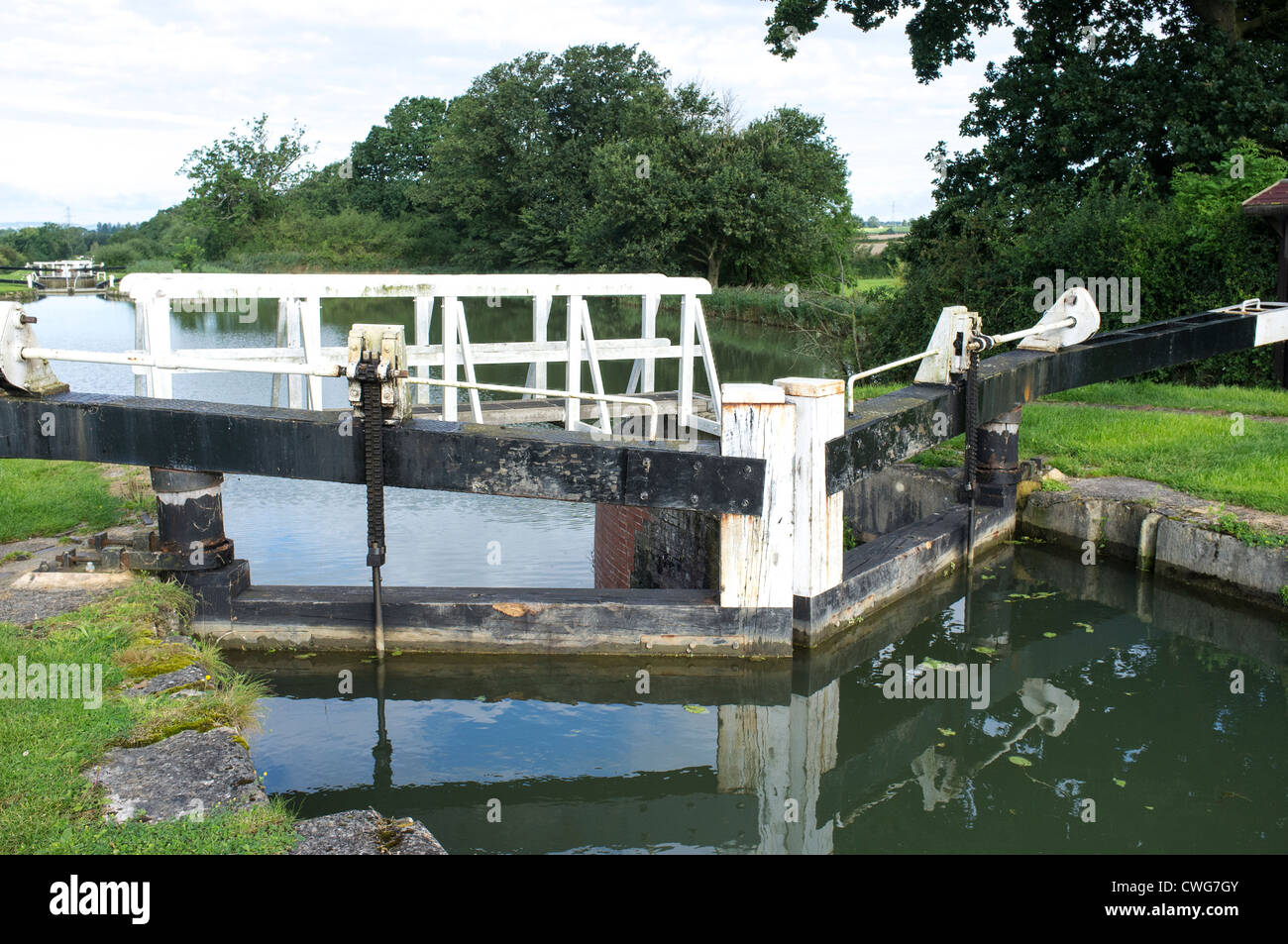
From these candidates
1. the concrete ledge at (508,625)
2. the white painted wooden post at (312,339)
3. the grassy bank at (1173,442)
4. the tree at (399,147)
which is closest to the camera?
the concrete ledge at (508,625)

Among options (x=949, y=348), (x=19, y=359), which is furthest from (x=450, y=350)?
(x=949, y=348)

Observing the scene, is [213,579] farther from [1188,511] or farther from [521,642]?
[1188,511]

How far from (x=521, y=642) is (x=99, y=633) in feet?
7.96

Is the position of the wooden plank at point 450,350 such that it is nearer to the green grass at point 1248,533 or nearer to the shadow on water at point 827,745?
the shadow on water at point 827,745

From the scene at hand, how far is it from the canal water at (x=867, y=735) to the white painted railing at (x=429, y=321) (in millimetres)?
1838

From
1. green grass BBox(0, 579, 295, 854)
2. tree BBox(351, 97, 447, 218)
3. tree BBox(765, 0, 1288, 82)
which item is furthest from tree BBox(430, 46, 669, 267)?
green grass BBox(0, 579, 295, 854)

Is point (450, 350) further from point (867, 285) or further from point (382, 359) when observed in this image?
point (867, 285)

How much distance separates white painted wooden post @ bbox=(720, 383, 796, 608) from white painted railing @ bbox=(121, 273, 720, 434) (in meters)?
0.82

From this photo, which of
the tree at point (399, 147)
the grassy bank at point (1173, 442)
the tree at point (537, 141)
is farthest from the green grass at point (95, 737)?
the tree at point (399, 147)

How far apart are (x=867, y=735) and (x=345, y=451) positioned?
3.49 meters

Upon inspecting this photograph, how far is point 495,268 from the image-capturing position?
54.8 metres

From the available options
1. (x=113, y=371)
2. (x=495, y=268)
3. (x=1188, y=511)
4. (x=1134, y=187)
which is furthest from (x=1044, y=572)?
(x=495, y=268)

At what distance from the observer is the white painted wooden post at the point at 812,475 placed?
22.5 ft

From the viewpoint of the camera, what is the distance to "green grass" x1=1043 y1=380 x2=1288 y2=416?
12.3 meters
